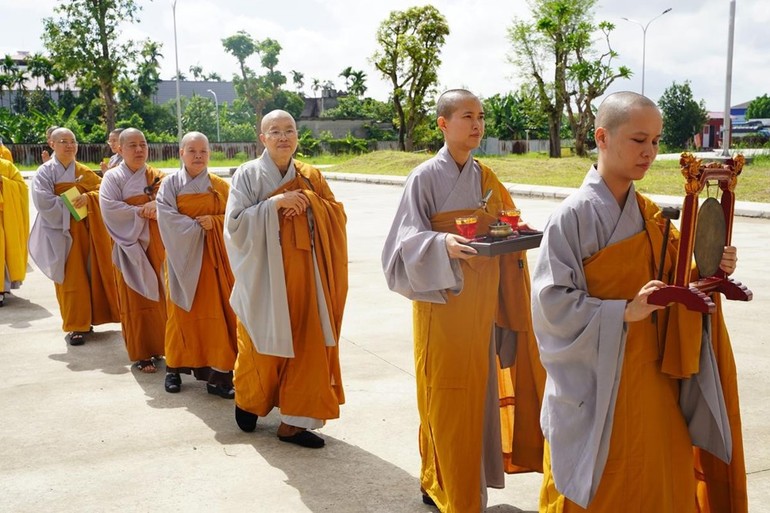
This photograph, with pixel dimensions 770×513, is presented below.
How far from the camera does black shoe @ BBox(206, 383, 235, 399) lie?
5.77 meters

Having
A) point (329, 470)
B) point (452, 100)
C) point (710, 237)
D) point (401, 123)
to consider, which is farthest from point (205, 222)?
point (401, 123)

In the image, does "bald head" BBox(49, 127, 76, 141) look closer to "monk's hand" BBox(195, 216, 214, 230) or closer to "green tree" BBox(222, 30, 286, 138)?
"monk's hand" BBox(195, 216, 214, 230)

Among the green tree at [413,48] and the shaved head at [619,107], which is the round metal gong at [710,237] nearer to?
the shaved head at [619,107]

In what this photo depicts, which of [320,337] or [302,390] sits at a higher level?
[320,337]

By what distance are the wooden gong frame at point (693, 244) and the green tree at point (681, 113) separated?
45.5 meters

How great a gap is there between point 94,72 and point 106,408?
1468 inches

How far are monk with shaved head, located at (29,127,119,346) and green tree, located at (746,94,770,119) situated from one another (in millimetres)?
→ 74753

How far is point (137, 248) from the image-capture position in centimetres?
658

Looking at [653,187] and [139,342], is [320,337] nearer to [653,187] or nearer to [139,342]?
[139,342]

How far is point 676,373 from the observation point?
2621mm

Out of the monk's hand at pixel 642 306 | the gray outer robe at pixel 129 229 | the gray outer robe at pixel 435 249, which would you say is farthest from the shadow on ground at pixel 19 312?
the monk's hand at pixel 642 306

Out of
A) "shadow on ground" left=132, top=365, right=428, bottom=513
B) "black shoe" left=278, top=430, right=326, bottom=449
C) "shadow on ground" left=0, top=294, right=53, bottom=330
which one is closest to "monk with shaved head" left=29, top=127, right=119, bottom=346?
"shadow on ground" left=0, top=294, right=53, bottom=330

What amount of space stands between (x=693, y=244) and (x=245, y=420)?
10.5 ft

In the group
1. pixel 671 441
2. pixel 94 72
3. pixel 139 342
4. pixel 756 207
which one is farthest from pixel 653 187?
pixel 94 72
